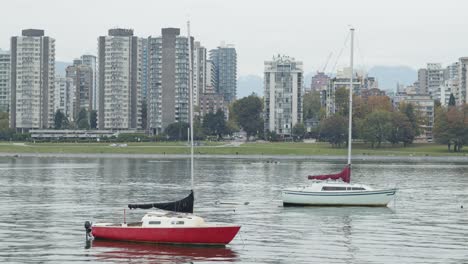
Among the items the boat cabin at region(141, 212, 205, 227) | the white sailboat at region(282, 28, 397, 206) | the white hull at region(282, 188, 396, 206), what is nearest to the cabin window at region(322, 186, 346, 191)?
the white sailboat at region(282, 28, 397, 206)

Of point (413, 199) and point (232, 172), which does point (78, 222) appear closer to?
point (413, 199)

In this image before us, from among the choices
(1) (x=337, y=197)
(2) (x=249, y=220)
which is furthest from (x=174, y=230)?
(1) (x=337, y=197)

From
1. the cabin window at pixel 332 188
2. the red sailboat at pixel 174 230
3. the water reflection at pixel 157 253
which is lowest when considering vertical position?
the water reflection at pixel 157 253

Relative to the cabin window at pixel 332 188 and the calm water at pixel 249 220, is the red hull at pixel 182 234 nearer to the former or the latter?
the calm water at pixel 249 220

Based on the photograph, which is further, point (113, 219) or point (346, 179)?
point (346, 179)

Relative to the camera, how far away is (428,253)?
5994 cm

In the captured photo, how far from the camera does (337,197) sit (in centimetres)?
8869

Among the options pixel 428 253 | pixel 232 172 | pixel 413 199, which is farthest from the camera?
pixel 232 172

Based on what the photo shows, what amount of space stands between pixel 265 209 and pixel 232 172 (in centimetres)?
6921

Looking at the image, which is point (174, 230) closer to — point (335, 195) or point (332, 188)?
point (335, 195)

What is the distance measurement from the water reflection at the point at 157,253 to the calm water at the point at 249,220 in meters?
0.07

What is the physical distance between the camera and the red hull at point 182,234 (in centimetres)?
6091

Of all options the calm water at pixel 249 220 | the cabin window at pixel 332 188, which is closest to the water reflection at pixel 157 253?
the calm water at pixel 249 220

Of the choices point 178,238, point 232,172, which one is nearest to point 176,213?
point 178,238
